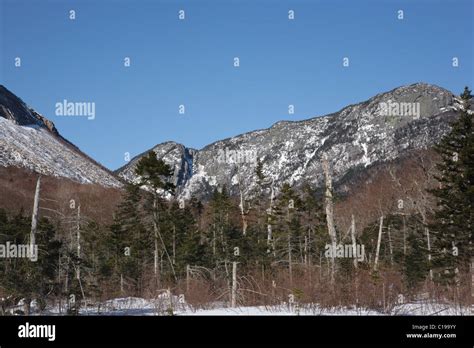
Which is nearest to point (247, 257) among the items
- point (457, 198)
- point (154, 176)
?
point (154, 176)

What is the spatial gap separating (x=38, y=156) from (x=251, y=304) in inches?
5912

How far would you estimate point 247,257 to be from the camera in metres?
34.4

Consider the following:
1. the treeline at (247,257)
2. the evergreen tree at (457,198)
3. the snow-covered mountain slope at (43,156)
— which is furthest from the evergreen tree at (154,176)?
the snow-covered mountain slope at (43,156)

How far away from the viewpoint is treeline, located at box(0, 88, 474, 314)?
43.9 ft

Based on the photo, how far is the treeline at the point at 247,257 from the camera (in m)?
13.4

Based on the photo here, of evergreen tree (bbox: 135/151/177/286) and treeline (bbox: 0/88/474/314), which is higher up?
evergreen tree (bbox: 135/151/177/286)

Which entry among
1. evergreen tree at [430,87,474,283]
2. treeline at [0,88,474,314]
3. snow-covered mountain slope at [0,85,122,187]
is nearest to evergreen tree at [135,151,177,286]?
treeline at [0,88,474,314]

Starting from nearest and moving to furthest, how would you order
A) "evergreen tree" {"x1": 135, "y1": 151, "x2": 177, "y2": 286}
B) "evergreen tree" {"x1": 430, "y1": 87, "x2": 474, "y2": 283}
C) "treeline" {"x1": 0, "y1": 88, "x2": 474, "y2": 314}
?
"treeline" {"x1": 0, "y1": 88, "x2": 474, "y2": 314}, "evergreen tree" {"x1": 430, "y1": 87, "x2": 474, "y2": 283}, "evergreen tree" {"x1": 135, "y1": 151, "x2": 177, "y2": 286}

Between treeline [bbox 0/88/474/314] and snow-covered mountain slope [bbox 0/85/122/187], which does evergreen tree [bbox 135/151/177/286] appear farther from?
snow-covered mountain slope [bbox 0/85/122/187]

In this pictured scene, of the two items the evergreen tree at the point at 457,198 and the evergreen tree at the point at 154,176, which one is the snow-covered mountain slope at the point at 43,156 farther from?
the evergreen tree at the point at 457,198

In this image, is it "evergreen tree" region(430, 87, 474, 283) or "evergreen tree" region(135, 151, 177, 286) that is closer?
"evergreen tree" region(430, 87, 474, 283)

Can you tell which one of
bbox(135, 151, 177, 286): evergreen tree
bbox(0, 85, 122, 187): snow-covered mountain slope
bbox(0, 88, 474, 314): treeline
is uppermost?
bbox(0, 85, 122, 187): snow-covered mountain slope
